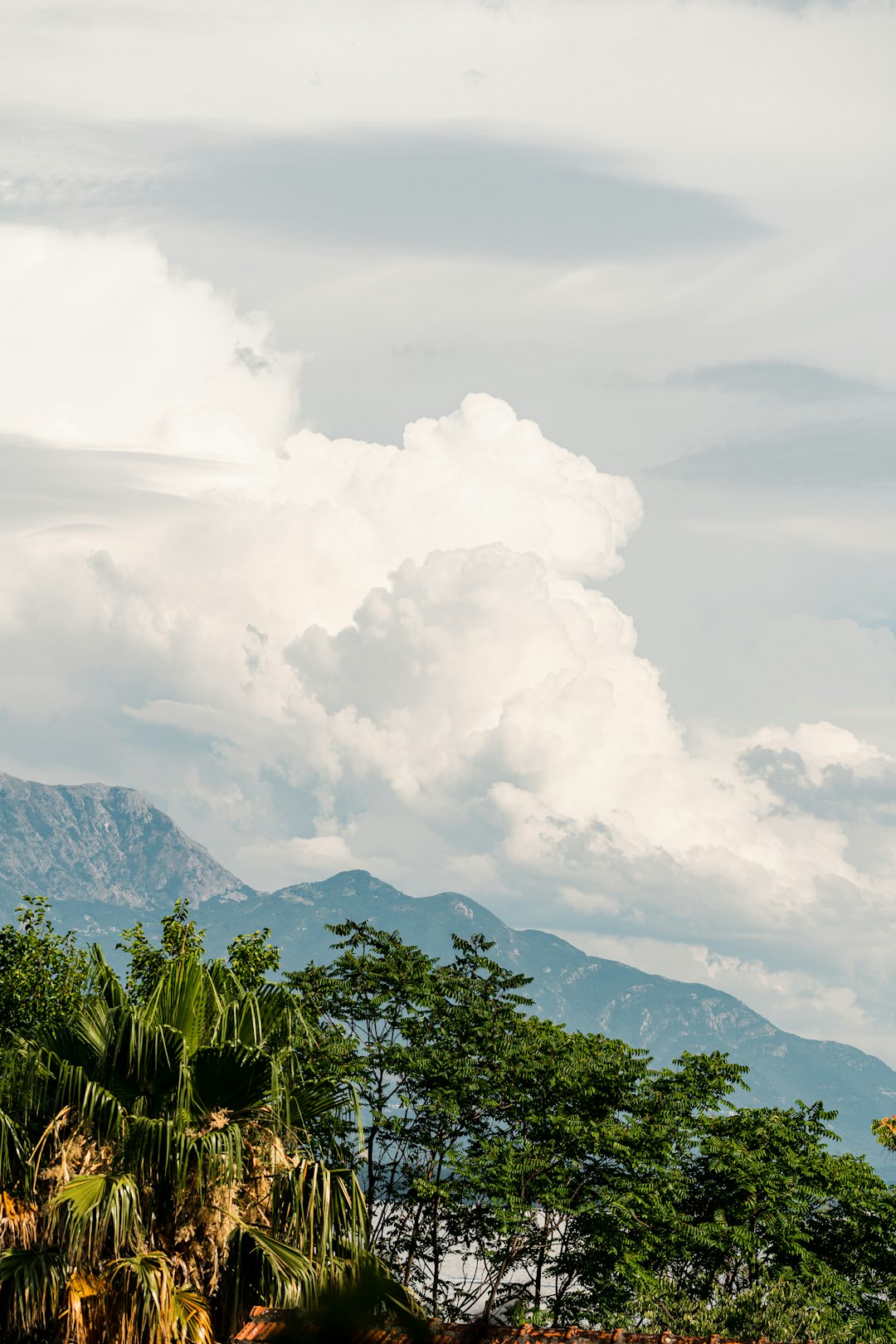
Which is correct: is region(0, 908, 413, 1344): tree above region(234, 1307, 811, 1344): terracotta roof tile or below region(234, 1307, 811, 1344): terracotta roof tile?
above

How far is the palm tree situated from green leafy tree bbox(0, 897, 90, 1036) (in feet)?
49.1

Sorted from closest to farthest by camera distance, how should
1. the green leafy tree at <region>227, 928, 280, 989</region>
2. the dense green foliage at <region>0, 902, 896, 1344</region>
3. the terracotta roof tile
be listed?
the terracotta roof tile
the dense green foliage at <region>0, 902, 896, 1344</region>
the green leafy tree at <region>227, 928, 280, 989</region>

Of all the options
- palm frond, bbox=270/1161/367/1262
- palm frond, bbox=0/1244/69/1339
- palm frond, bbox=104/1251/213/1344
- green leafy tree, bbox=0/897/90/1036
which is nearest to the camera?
palm frond, bbox=104/1251/213/1344

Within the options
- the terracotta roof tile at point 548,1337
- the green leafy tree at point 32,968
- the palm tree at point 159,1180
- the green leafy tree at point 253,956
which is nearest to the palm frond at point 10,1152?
the palm tree at point 159,1180

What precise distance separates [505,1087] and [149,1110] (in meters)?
17.2

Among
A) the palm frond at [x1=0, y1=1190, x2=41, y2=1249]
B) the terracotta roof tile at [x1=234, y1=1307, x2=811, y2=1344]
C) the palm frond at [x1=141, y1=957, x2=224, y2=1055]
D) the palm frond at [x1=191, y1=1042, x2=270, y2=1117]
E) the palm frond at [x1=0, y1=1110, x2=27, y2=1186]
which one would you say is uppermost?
the palm frond at [x1=141, y1=957, x2=224, y2=1055]

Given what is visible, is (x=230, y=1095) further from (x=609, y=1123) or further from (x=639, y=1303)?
(x=609, y=1123)

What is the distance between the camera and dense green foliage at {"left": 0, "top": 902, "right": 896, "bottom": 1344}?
43.6 ft

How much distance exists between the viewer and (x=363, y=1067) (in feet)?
95.1

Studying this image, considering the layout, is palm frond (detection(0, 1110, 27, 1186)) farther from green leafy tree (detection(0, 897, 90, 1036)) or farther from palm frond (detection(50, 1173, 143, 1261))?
green leafy tree (detection(0, 897, 90, 1036))

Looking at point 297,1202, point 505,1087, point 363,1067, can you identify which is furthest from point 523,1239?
point 297,1202

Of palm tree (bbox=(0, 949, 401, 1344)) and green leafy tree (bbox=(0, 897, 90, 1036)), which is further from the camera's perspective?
green leafy tree (bbox=(0, 897, 90, 1036))

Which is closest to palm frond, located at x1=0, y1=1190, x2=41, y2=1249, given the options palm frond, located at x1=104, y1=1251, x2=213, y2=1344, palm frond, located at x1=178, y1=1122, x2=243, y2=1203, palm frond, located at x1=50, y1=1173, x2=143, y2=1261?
palm frond, located at x1=50, y1=1173, x2=143, y2=1261

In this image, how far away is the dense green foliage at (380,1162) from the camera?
523 inches
